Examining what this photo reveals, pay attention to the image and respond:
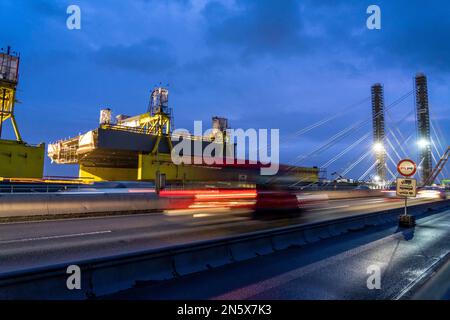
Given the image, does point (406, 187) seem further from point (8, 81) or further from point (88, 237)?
point (8, 81)

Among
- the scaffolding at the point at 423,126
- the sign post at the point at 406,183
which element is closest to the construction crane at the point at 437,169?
the scaffolding at the point at 423,126

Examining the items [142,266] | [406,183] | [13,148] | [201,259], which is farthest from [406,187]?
[13,148]

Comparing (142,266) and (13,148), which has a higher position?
(13,148)

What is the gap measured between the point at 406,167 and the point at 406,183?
0.73m

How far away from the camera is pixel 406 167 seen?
12391 mm

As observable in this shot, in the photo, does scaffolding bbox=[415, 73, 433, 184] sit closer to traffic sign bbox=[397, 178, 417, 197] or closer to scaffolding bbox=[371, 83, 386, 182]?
scaffolding bbox=[371, 83, 386, 182]

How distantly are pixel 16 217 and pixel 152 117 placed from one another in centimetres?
2665

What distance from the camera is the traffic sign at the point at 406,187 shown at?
12.3 meters

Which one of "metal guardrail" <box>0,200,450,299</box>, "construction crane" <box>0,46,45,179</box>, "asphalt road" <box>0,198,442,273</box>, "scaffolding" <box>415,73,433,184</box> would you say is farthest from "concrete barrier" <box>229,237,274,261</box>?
"scaffolding" <box>415,73,433,184</box>

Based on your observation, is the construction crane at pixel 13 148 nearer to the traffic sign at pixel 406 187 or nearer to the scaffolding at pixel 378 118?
the traffic sign at pixel 406 187

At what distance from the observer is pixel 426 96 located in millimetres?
81812

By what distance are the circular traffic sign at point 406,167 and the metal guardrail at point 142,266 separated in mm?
5845

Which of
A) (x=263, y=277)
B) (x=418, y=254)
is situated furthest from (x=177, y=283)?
(x=418, y=254)
